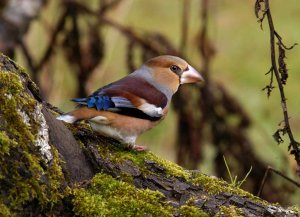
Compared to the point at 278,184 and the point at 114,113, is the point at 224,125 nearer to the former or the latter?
the point at 278,184

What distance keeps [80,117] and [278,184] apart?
4.20 meters

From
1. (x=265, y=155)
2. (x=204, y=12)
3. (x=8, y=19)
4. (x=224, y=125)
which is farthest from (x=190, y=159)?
(x=265, y=155)

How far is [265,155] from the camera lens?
11.0 metres

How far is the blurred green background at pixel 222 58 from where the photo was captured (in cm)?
1025

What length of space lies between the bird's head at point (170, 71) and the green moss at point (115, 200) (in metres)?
1.51

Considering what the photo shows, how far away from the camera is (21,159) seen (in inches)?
134

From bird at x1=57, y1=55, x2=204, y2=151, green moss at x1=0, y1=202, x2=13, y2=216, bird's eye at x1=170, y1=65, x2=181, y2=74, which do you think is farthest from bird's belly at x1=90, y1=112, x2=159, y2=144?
green moss at x1=0, y1=202, x2=13, y2=216

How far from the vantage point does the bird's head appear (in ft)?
17.1

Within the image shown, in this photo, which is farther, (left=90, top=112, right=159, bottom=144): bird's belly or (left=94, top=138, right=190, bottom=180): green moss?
(left=90, top=112, right=159, bottom=144): bird's belly

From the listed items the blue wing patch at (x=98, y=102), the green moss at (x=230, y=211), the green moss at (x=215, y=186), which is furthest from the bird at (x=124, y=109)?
the green moss at (x=230, y=211)

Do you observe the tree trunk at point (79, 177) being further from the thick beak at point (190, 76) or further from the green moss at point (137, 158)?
the thick beak at point (190, 76)

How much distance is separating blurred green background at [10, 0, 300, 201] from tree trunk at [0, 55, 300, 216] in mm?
4672

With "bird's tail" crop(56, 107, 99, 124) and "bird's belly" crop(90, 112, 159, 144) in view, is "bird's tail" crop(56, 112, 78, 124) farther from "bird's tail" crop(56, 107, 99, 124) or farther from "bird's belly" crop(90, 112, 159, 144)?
"bird's belly" crop(90, 112, 159, 144)

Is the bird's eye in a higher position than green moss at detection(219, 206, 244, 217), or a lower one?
higher
